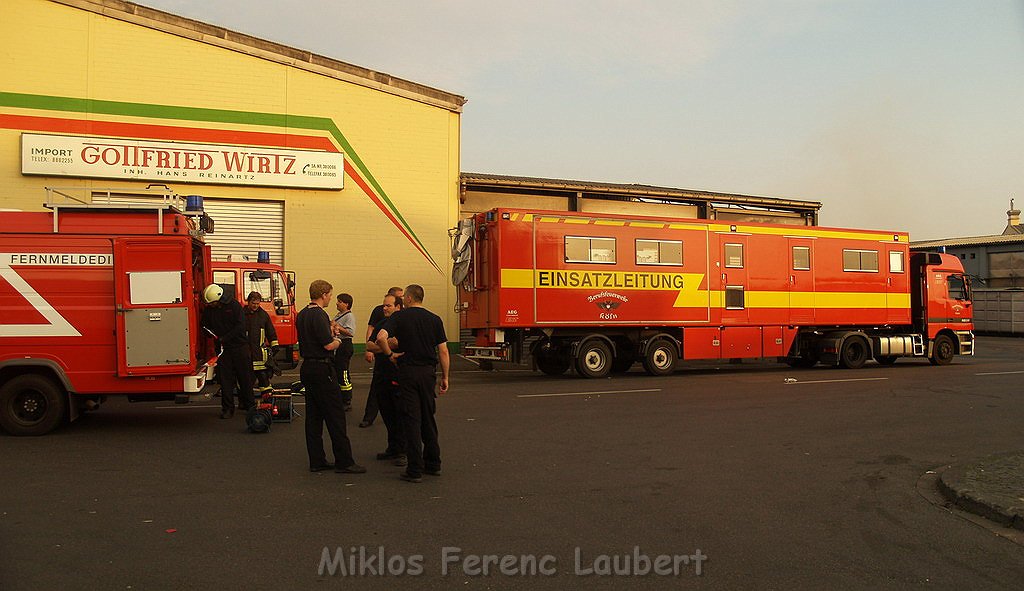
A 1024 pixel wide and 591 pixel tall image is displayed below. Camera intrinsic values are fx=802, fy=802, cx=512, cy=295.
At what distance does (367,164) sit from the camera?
75.7ft

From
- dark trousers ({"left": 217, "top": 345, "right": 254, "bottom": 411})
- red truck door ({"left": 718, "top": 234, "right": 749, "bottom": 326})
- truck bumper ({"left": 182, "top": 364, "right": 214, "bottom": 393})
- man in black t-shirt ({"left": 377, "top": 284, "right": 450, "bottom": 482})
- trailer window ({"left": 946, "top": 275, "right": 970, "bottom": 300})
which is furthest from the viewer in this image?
trailer window ({"left": 946, "top": 275, "right": 970, "bottom": 300})

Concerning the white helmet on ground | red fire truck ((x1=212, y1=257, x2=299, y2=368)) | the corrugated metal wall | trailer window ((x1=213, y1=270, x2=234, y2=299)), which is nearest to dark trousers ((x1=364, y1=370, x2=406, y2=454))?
the white helmet on ground

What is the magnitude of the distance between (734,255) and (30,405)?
1471 centimetres

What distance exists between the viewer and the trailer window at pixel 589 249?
1722cm

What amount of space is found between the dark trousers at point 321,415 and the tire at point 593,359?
10110 millimetres

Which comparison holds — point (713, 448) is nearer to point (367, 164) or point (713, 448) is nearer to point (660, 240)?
point (660, 240)

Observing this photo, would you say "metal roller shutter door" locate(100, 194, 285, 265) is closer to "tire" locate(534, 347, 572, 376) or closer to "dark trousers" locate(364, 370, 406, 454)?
"tire" locate(534, 347, 572, 376)

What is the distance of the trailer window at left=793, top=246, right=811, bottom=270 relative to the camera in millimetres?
19781

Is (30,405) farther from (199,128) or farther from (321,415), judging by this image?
(199,128)

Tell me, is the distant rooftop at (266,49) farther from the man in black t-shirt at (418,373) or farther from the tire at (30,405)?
the man in black t-shirt at (418,373)

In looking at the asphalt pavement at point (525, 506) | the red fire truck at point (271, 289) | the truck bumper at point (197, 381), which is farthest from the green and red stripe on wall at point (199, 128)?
the truck bumper at point (197, 381)

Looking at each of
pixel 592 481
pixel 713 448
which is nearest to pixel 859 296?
pixel 713 448

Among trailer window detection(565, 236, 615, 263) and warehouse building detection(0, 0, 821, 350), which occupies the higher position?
warehouse building detection(0, 0, 821, 350)

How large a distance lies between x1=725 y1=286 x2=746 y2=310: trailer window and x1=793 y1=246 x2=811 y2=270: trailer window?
70.7 inches
